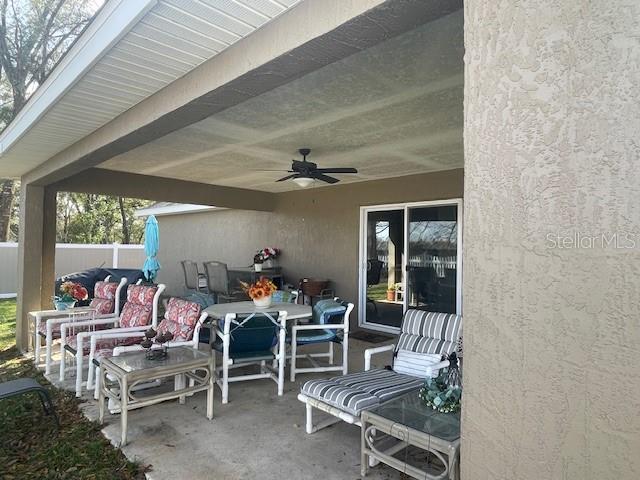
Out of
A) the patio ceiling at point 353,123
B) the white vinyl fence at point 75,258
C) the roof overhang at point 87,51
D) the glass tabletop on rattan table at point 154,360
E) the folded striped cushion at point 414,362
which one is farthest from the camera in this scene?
the white vinyl fence at point 75,258

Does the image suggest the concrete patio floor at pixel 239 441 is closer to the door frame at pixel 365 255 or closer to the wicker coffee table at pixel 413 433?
the wicker coffee table at pixel 413 433

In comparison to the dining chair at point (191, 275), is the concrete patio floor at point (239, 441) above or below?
below

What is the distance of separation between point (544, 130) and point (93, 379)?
16.7 ft

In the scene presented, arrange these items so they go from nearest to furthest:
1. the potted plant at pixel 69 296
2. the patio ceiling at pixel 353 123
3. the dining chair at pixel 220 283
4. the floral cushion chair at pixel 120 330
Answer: the patio ceiling at pixel 353 123 → the floral cushion chair at pixel 120 330 → the potted plant at pixel 69 296 → the dining chair at pixel 220 283

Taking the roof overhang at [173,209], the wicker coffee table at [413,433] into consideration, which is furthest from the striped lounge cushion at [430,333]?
the roof overhang at [173,209]

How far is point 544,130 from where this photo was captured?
1329mm

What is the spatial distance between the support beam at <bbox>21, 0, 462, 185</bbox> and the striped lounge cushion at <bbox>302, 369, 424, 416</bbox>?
2.23 meters

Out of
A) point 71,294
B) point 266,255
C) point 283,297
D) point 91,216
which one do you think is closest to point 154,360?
point 283,297

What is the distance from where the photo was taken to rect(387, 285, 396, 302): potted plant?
7.56 meters

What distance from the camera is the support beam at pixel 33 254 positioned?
6.47m

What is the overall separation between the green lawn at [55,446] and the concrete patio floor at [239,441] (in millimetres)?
114

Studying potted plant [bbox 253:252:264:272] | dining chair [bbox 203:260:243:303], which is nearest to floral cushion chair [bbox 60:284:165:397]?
dining chair [bbox 203:260:243:303]

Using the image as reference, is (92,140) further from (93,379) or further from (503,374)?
(503,374)

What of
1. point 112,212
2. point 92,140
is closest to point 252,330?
point 92,140
